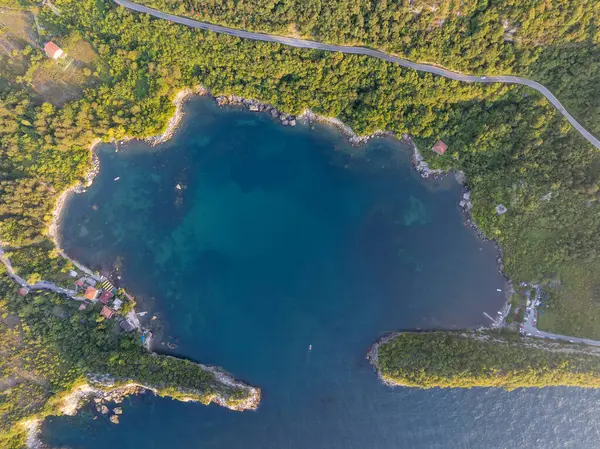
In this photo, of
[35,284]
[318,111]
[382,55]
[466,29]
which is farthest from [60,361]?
[466,29]

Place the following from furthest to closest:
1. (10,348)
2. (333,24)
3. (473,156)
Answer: (473,156), (10,348), (333,24)

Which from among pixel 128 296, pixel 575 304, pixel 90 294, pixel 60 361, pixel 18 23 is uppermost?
pixel 18 23

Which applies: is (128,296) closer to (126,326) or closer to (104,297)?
(104,297)

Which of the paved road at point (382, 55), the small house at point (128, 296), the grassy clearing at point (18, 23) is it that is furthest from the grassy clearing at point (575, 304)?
the grassy clearing at point (18, 23)

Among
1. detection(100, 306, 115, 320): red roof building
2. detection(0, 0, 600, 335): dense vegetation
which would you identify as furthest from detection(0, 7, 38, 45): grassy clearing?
detection(100, 306, 115, 320): red roof building

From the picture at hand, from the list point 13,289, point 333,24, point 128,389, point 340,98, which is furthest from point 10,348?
point 333,24

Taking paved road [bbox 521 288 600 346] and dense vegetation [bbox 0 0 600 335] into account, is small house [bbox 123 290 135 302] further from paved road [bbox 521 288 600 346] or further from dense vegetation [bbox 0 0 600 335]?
paved road [bbox 521 288 600 346]

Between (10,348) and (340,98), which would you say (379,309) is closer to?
(340,98)
